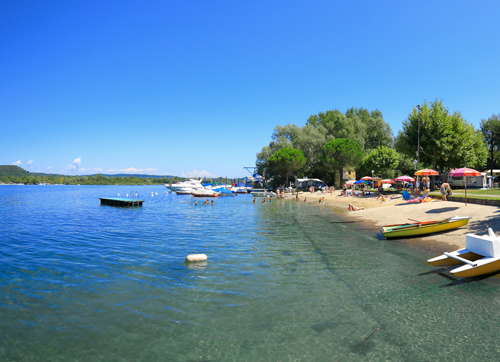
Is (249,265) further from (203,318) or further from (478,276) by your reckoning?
(478,276)

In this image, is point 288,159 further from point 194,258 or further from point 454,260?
point 454,260

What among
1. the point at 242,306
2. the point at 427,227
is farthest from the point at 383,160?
the point at 242,306

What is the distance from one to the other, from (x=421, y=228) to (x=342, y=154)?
162 feet

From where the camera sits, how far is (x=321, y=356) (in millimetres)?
6199

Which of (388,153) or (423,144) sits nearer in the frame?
(423,144)

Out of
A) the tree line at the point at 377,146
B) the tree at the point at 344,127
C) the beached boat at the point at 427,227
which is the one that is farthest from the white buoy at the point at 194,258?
the tree at the point at 344,127

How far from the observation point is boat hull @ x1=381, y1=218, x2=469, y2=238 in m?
16.8

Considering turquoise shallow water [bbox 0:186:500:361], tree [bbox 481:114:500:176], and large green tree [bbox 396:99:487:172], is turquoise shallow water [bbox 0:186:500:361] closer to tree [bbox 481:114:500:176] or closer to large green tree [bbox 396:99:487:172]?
large green tree [bbox 396:99:487:172]

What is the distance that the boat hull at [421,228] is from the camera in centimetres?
1681

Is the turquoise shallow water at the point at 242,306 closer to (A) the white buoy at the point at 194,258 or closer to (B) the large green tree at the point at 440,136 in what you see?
(A) the white buoy at the point at 194,258

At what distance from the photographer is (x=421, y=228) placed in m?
17.1

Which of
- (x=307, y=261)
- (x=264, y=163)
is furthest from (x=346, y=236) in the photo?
(x=264, y=163)

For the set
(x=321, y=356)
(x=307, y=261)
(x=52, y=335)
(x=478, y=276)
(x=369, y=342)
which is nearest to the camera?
(x=321, y=356)

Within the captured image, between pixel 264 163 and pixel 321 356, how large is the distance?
77998 millimetres
